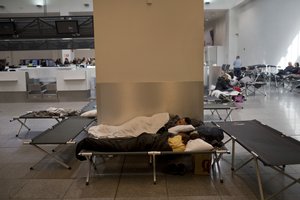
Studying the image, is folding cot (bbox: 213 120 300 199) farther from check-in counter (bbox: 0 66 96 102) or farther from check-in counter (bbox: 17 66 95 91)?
check-in counter (bbox: 0 66 96 102)

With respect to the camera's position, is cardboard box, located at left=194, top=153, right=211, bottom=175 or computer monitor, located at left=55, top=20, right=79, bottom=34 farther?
computer monitor, located at left=55, top=20, right=79, bottom=34

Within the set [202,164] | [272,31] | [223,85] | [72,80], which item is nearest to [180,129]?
[202,164]

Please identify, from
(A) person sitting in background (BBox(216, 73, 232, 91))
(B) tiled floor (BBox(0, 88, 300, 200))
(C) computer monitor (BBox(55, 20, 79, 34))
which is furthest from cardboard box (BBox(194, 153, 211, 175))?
(C) computer monitor (BBox(55, 20, 79, 34))

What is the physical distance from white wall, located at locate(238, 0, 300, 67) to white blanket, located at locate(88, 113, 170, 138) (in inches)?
400

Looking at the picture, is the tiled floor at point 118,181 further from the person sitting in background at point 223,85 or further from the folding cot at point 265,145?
the person sitting in background at point 223,85

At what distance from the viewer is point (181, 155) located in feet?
11.0

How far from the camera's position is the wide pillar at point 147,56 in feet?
12.7

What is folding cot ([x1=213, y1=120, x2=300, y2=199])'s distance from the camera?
2.67m

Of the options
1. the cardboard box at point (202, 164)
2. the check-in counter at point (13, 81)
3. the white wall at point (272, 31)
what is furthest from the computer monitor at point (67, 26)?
the white wall at point (272, 31)

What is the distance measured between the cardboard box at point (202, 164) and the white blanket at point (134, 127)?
66cm

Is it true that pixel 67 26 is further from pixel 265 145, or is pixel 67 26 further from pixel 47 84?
pixel 265 145

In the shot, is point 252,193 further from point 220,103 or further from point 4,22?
point 4,22

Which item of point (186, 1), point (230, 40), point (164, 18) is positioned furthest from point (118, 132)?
point (230, 40)

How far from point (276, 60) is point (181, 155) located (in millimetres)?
11069
